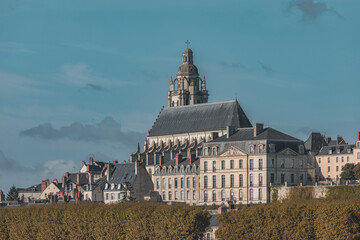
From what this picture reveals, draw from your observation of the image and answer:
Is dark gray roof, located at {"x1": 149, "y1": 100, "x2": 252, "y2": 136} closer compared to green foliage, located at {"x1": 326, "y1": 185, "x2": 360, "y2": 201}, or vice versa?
green foliage, located at {"x1": 326, "y1": 185, "x2": 360, "y2": 201}

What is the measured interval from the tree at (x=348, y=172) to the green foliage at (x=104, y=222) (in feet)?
127

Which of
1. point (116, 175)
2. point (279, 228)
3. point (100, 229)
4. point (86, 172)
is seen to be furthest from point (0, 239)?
point (86, 172)

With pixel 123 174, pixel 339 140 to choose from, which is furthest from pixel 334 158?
pixel 123 174

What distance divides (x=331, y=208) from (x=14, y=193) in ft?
309

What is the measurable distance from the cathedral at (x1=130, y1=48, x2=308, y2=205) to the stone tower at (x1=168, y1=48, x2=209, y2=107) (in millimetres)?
15698

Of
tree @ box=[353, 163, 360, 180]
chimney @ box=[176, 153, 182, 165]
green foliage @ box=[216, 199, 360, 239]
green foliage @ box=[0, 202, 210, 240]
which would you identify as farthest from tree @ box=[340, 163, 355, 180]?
green foliage @ box=[216, 199, 360, 239]

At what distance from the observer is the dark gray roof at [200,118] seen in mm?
152000

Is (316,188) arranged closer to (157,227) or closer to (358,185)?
(358,185)

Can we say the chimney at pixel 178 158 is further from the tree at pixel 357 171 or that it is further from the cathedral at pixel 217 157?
the tree at pixel 357 171

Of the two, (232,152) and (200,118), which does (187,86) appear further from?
(232,152)

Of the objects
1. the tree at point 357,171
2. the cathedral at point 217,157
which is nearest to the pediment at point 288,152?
the cathedral at point 217,157

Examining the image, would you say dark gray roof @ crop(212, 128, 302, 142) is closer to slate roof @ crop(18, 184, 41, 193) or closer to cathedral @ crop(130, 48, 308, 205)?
cathedral @ crop(130, 48, 308, 205)

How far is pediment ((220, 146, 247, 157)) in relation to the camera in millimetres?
131625

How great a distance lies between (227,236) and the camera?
8975 cm
